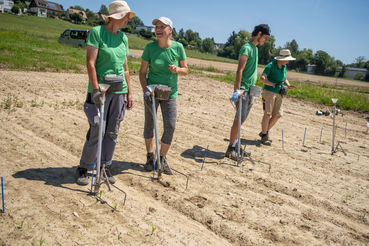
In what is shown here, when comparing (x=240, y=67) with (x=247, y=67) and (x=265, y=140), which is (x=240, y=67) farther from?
(x=265, y=140)

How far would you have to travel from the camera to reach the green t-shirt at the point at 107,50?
3.26 metres

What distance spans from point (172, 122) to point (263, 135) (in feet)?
9.73

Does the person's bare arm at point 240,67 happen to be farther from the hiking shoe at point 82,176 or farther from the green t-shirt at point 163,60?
the hiking shoe at point 82,176

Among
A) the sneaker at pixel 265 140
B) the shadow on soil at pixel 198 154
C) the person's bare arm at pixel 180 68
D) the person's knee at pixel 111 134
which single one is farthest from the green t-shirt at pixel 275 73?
the person's knee at pixel 111 134

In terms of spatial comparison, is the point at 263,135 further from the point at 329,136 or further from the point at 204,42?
the point at 204,42

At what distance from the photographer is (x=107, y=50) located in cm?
333

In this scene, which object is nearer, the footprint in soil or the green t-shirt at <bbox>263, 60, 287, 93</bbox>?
the footprint in soil

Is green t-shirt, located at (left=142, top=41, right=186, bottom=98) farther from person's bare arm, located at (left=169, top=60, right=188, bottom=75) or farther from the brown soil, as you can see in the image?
the brown soil

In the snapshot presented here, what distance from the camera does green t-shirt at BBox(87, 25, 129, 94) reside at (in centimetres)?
326

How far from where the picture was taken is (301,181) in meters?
4.62

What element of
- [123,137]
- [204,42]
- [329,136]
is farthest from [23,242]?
[204,42]

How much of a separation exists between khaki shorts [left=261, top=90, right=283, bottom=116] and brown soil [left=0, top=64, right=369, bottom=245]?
2.56ft

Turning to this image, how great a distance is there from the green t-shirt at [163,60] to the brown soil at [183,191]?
1.41 metres

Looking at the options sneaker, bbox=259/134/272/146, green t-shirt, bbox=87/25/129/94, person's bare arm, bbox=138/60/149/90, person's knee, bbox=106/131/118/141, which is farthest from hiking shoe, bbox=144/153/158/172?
sneaker, bbox=259/134/272/146
